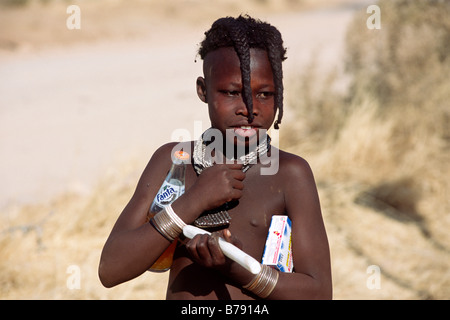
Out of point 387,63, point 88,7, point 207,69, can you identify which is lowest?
point 207,69

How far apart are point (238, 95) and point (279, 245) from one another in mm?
505

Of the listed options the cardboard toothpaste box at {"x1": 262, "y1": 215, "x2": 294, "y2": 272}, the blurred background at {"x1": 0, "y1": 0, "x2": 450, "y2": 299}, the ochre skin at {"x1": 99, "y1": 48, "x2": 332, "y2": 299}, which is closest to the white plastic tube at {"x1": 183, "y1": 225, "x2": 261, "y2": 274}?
the ochre skin at {"x1": 99, "y1": 48, "x2": 332, "y2": 299}

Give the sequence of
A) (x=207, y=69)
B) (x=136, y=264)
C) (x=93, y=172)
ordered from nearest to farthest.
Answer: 1. (x=136, y=264)
2. (x=207, y=69)
3. (x=93, y=172)

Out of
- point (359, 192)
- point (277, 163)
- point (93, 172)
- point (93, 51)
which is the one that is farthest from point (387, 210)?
point (93, 51)

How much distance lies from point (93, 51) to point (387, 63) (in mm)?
9107

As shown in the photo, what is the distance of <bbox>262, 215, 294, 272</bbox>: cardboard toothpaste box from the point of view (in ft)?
6.86

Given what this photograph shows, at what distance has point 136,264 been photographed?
2066 mm

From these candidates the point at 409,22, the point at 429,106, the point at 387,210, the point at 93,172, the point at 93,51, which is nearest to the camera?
the point at 387,210

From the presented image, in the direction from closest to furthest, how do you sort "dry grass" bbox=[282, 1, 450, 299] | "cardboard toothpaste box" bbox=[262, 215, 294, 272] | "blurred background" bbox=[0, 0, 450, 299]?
"cardboard toothpaste box" bbox=[262, 215, 294, 272] < "blurred background" bbox=[0, 0, 450, 299] < "dry grass" bbox=[282, 1, 450, 299]

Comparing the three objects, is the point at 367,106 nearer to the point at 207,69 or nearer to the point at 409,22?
the point at 409,22

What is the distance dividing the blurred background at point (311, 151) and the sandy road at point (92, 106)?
4 cm

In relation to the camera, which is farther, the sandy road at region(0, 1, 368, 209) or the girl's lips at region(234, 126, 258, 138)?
the sandy road at region(0, 1, 368, 209)

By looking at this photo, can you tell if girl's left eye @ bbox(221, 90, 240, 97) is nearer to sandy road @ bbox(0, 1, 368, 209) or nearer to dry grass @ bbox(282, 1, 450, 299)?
dry grass @ bbox(282, 1, 450, 299)

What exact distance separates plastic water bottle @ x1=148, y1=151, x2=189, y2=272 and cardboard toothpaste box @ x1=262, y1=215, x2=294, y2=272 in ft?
1.07
